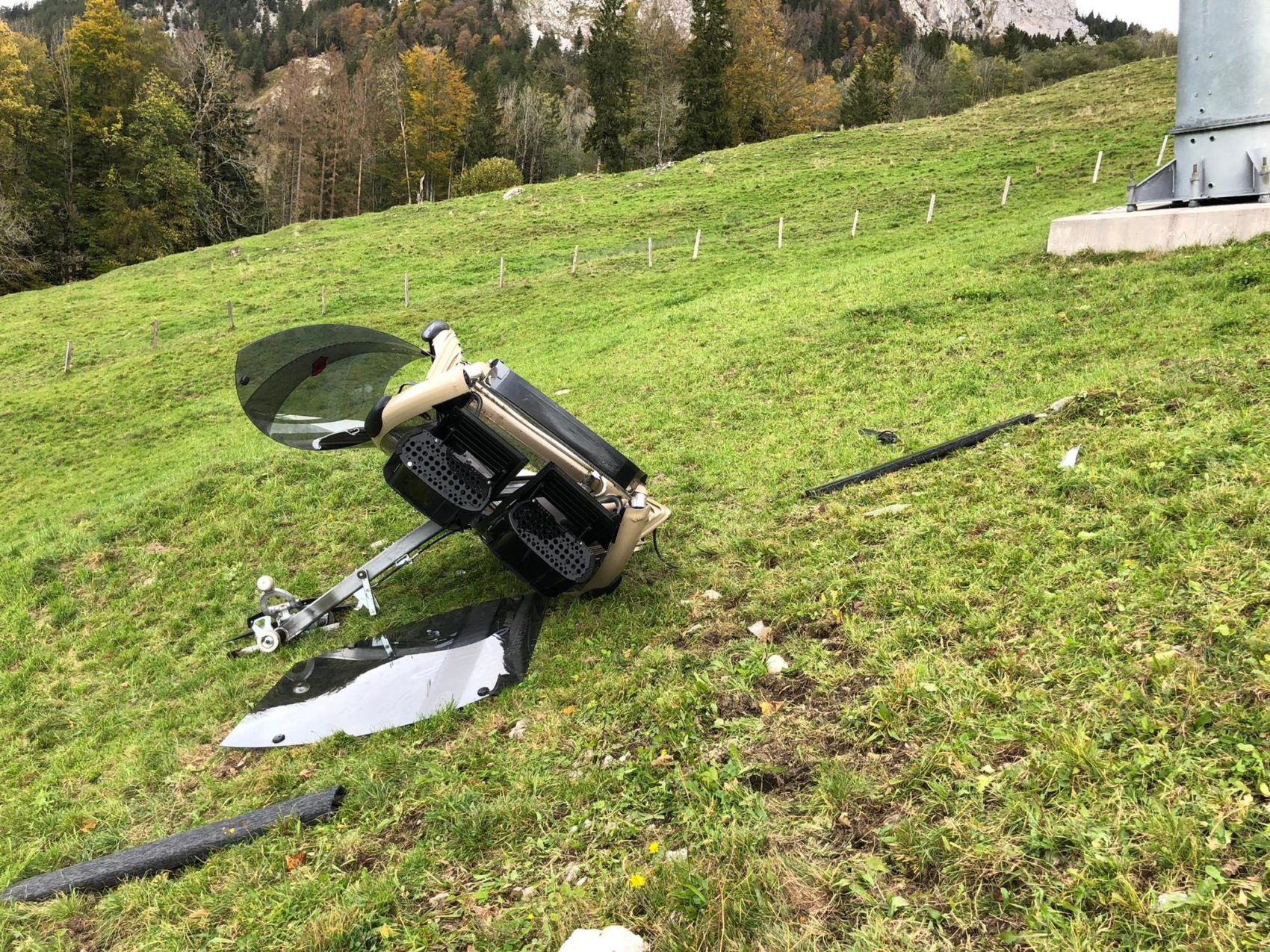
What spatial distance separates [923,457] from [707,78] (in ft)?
197

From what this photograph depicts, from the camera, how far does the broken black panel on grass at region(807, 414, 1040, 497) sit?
6.80m

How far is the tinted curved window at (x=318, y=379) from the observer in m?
5.35

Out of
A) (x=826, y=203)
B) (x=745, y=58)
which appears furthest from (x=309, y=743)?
(x=745, y=58)

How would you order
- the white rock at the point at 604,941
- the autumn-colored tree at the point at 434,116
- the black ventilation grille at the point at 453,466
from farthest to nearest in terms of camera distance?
the autumn-colored tree at the point at 434,116 < the black ventilation grille at the point at 453,466 < the white rock at the point at 604,941

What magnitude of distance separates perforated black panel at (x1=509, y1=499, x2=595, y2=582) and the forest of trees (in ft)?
180

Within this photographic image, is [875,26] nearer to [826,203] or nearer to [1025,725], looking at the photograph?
[826,203]

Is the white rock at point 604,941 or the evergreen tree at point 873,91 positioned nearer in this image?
the white rock at point 604,941

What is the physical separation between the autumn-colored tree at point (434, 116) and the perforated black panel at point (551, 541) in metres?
67.1

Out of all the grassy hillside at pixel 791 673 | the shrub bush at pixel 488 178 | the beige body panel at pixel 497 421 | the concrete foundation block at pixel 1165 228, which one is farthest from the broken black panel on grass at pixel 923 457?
the shrub bush at pixel 488 178

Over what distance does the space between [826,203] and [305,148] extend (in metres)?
50.8

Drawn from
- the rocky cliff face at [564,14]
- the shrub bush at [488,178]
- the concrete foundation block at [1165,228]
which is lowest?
the concrete foundation block at [1165,228]

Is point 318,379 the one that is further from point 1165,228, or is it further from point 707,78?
point 707,78

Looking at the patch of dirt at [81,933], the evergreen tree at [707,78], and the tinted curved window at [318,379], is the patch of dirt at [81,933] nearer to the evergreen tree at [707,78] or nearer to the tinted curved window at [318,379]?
the tinted curved window at [318,379]

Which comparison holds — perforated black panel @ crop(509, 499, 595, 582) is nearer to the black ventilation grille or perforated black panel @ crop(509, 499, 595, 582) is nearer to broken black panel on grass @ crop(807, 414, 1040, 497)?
the black ventilation grille
